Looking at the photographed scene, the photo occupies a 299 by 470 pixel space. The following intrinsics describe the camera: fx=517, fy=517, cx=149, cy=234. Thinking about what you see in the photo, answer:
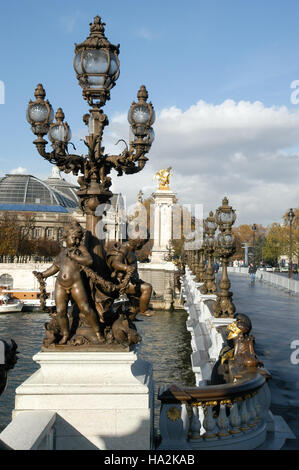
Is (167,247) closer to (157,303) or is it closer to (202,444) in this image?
(157,303)

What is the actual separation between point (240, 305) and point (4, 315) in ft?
76.7

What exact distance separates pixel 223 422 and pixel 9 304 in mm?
42399

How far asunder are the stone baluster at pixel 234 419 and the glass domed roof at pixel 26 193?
108 meters

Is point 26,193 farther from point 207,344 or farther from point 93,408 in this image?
point 93,408

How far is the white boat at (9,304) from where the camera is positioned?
144 feet

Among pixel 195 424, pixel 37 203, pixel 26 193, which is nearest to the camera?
pixel 195 424

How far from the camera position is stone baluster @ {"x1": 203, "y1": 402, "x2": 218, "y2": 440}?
5.24m

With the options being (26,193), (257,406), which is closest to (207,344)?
(257,406)

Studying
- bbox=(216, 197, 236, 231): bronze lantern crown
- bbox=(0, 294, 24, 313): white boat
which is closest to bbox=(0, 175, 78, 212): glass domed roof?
bbox=(0, 294, 24, 313): white boat

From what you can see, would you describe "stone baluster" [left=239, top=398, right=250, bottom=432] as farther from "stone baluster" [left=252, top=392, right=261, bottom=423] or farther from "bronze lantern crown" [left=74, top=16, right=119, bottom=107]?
"bronze lantern crown" [left=74, top=16, right=119, bottom=107]

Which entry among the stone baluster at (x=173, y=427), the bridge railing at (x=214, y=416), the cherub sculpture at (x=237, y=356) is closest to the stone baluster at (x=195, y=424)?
the bridge railing at (x=214, y=416)

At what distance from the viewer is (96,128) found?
656cm

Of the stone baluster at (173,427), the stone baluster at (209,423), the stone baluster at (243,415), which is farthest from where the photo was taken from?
the stone baluster at (243,415)

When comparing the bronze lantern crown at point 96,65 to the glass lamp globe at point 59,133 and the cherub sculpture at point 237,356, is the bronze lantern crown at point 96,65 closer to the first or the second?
the glass lamp globe at point 59,133
